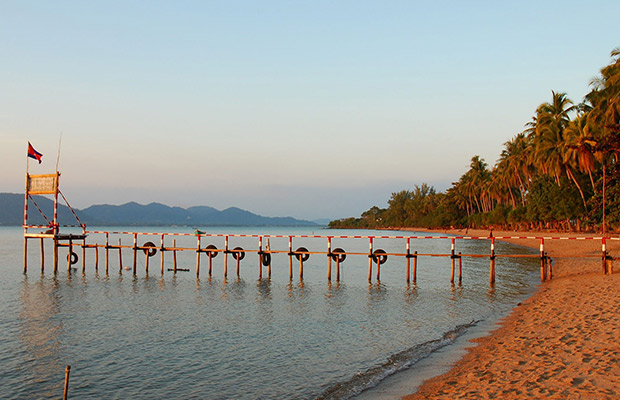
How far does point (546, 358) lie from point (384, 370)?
3253mm

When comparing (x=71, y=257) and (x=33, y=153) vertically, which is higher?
(x=33, y=153)

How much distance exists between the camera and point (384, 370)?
34.3 feet

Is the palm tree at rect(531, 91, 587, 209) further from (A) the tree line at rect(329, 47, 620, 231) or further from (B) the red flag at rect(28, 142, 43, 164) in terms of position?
(B) the red flag at rect(28, 142, 43, 164)

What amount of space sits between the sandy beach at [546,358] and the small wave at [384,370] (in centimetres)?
97

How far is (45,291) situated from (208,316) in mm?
11808

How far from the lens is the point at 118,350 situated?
12.8 m

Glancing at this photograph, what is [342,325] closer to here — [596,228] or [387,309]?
[387,309]

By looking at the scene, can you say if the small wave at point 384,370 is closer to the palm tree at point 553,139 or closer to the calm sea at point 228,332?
the calm sea at point 228,332

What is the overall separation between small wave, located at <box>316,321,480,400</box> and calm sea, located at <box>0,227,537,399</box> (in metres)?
0.03

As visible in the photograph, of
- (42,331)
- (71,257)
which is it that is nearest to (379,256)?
(42,331)

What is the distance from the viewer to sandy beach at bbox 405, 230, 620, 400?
25.8 ft

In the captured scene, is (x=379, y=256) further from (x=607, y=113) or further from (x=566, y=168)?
(x=566, y=168)

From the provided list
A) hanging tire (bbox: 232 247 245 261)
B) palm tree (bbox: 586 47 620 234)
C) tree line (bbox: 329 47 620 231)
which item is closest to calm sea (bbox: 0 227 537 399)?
hanging tire (bbox: 232 247 245 261)

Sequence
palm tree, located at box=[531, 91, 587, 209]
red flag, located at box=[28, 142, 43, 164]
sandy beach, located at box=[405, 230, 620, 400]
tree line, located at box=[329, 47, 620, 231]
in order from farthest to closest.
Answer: palm tree, located at box=[531, 91, 587, 209], tree line, located at box=[329, 47, 620, 231], red flag, located at box=[28, 142, 43, 164], sandy beach, located at box=[405, 230, 620, 400]
